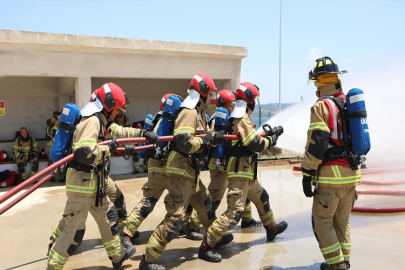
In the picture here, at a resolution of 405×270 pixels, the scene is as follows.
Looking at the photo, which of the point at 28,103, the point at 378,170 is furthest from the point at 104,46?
the point at 378,170

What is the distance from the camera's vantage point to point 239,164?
438 centimetres

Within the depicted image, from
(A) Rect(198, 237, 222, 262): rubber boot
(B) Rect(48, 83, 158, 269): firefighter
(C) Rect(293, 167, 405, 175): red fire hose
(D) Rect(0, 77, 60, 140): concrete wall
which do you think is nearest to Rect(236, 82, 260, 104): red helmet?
(B) Rect(48, 83, 158, 269): firefighter

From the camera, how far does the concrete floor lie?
419 centimetres

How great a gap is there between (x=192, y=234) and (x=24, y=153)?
6455mm

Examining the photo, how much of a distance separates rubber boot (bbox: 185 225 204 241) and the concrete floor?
4.1 inches

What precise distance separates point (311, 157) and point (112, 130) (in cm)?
218

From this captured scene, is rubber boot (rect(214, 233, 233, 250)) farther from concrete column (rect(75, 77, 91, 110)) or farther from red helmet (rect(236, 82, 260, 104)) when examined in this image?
concrete column (rect(75, 77, 91, 110))

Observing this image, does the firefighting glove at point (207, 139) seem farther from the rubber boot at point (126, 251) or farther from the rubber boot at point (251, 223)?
the rubber boot at point (251, 223)

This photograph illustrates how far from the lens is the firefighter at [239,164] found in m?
4.27

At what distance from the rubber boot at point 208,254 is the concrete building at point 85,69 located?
19.0ft

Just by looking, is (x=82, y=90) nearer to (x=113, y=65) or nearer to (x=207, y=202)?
(x=113, y=65)

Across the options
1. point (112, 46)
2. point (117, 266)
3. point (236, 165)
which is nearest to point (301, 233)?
point (236, 165)

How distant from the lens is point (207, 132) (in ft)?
14.3

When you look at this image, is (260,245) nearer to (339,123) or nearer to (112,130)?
(339,123)
